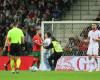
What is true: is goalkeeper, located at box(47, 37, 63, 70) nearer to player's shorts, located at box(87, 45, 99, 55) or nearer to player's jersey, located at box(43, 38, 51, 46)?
player's jersey, located at box(43, 38, 51, 46)

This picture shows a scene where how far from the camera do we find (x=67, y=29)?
2950 cm

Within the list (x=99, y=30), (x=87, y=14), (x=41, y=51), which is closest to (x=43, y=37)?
(x=41, y=51)

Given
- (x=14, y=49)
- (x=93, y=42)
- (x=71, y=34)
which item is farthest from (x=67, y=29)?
(x=14, y=49)

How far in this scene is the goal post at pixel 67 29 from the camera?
29.1 meters

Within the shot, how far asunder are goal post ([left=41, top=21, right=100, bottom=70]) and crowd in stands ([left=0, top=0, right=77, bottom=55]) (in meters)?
2.68

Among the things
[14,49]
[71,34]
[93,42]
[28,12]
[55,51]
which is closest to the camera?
[14,49]

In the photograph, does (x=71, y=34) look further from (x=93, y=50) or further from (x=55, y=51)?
(x=93, y=50)

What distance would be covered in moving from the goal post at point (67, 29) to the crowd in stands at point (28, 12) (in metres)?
2.68

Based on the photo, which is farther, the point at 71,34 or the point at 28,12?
the point at 28,12

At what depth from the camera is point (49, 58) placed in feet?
92.1

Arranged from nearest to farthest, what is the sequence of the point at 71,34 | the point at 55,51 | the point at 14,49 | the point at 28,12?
1. the point at 14,49
2. the point at 55,51
3. the point at 71,34
4. the point at 28,12

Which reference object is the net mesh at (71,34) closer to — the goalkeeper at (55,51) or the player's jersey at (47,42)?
the goalkeeper at (55,51)

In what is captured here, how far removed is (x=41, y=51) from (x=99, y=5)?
21.9 feet

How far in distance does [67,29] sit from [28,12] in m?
5.13
